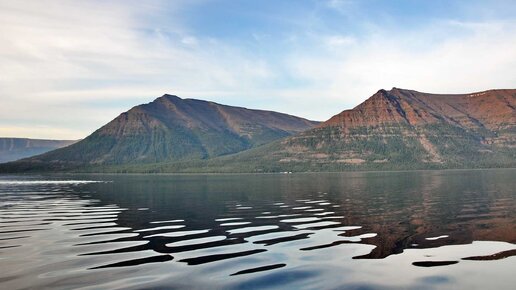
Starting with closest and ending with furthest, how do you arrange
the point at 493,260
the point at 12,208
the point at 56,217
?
the point at 493,260 → the point at 56,217 → the point at 12,208

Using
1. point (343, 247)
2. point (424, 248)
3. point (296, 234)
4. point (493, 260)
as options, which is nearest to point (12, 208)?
point (296, 234)

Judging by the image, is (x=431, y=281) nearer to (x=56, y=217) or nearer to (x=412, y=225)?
(x=412, y=225)

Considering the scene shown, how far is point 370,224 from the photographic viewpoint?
44375 millimetres

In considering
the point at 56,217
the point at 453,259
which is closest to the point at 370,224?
the point at 453,259

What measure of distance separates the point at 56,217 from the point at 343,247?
36.6 m

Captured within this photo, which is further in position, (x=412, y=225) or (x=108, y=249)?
(x=412, y=225)

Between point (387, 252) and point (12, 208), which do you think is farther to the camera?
point (12, 208)

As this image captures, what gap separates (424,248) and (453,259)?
3.85 m

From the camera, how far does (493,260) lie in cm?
2736

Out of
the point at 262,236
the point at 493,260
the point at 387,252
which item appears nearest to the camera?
the point at 493,260

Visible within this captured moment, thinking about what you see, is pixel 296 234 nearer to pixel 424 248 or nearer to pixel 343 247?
pixel 343 247

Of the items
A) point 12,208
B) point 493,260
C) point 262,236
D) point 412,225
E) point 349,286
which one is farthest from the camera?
point 12,208

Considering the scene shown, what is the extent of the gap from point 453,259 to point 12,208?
60.8 m

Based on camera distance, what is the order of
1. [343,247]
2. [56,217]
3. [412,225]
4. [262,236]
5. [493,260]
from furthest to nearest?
[56,217]
[412,225]
[262,236]
[343,247]
[493,260]
